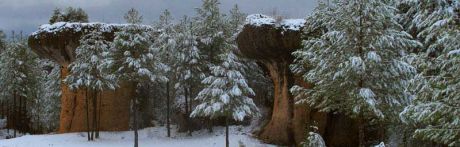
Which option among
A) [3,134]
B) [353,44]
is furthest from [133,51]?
[3,134]

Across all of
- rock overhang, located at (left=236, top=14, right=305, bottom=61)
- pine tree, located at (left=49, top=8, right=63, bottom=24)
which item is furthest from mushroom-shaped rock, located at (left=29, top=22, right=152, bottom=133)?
rock overhang, located at (left=236, top=14, right=305, bottom=61)

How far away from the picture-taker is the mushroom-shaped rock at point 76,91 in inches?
1486

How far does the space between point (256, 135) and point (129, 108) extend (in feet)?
39.7

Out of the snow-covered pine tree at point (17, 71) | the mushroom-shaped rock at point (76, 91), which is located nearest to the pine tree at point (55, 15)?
the mushroom-shaped rock at point (76, 91)

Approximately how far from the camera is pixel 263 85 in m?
39.8

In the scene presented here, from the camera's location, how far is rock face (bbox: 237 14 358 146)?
28406 millimetres

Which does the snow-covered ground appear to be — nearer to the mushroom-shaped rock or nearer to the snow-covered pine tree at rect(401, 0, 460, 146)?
the mushroom-shaped rock

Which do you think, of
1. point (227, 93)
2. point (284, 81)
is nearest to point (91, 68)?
point (227, 93)

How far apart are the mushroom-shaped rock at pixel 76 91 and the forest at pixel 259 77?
0.09 meters

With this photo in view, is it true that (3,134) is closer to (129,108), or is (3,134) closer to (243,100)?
(129,108)

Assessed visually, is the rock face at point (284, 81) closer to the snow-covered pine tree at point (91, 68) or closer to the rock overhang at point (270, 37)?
the rock overhang at point (270, 37)

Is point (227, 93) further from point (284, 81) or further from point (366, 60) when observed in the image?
point (366, 60)

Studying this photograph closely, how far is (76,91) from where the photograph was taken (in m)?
39.5

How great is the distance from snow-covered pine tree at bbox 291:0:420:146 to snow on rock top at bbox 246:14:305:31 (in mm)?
9978
